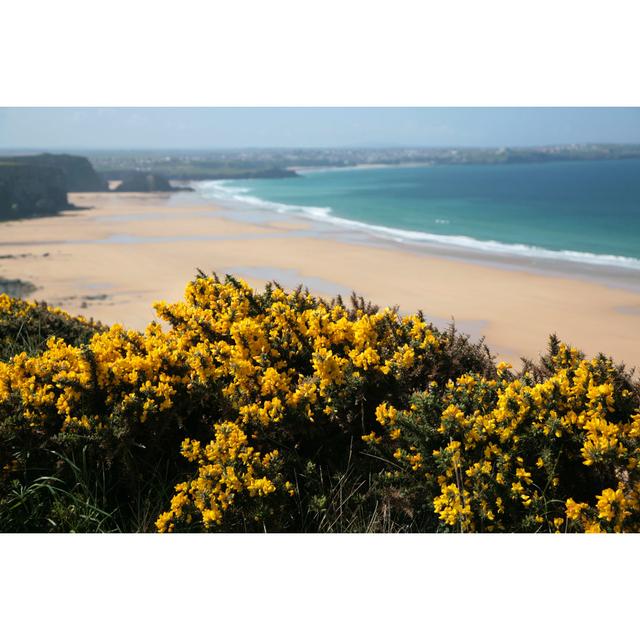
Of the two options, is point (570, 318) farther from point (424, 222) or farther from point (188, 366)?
point (424, 222)

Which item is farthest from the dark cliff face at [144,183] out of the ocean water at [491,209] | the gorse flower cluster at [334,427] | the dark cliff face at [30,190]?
the gorse flower cluster at [334,427]

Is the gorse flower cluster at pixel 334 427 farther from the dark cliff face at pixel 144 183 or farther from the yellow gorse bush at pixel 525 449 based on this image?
the dark cliff face at pixel 144 183

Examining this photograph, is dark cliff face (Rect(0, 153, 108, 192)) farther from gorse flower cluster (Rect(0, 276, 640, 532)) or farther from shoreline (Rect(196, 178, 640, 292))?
gorse flower cluster (Rect(0, 276, 640, 532))

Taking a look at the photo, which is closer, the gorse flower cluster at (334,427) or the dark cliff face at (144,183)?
the gorse flower cluster at (334,427)

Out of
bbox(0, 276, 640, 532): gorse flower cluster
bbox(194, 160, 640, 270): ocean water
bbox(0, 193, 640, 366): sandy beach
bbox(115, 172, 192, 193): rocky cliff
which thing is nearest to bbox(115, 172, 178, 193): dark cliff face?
bbox(115, 172, 192, 193): rocky cliff

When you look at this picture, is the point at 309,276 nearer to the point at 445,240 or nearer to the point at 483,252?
the point at 483,252

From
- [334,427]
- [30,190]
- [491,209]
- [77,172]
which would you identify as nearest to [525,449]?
[334,427]
